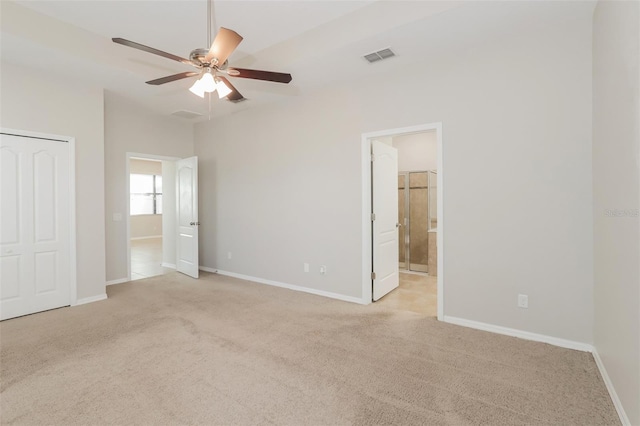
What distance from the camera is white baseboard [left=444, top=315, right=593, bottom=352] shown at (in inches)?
106

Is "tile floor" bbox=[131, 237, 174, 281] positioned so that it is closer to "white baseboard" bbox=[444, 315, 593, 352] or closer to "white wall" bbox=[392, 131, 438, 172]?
"white baseboard" bbox=[444, 315, 593, 352]

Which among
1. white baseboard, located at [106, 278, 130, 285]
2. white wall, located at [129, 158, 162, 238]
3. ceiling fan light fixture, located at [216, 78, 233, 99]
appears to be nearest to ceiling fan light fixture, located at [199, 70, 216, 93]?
ceiling fan light fixture, located at [216, 78, 233, 99]

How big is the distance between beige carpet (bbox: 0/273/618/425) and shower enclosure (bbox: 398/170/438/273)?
2.54 metres

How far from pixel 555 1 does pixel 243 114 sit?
4301mm

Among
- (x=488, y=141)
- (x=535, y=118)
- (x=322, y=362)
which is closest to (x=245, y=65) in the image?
(x=488, y=141)

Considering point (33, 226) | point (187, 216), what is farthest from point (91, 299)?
point (187, 216)

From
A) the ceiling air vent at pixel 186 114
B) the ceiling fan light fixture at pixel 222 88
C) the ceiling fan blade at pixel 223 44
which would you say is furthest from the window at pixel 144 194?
the ceiling fan blade at pixel 223 44

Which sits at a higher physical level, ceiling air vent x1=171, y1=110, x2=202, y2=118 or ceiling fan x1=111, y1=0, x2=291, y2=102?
ceiling air vent x1=171, y1=110, x2=202, y2=118

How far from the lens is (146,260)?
24.3 feet

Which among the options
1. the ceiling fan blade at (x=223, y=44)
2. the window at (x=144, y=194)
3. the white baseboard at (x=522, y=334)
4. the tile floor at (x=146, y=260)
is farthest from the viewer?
the window at (x=144, y=194)

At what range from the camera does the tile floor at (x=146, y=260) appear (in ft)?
19.3

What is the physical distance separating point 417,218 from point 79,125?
5.61 metres

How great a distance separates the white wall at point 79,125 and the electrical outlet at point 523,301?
5077 mm

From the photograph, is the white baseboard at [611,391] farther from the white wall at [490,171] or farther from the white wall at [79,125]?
the white wall at [79,125]
